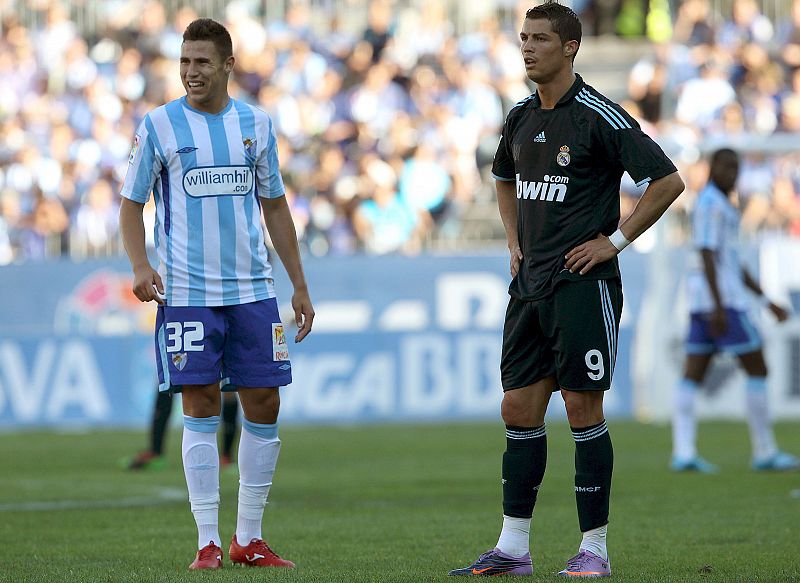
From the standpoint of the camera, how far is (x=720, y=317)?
1142 centimetres

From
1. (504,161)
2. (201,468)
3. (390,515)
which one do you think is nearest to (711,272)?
(390,515)

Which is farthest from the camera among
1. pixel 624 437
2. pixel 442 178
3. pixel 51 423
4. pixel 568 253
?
pixel 442 178

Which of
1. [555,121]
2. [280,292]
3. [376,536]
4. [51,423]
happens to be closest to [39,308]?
[51,423]

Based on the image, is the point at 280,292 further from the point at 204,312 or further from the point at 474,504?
the point at 204,312

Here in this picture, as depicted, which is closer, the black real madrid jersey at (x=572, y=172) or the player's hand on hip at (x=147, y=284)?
the black real madrid jersey at (x=572, y=172)

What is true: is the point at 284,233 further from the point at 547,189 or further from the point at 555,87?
the point at 555,87

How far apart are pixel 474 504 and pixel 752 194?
10.4m

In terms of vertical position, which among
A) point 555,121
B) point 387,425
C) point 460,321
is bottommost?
point 387,425

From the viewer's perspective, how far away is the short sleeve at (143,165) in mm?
6281

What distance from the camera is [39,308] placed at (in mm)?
17406

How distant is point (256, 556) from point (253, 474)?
1.14ft

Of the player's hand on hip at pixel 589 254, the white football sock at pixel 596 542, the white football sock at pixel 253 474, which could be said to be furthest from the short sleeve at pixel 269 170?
the white football sock at pixel 596 542

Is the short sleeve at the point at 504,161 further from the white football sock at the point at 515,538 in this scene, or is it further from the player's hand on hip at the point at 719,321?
the player's hand on hip at the point at 719,321

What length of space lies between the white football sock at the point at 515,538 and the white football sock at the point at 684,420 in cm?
578
